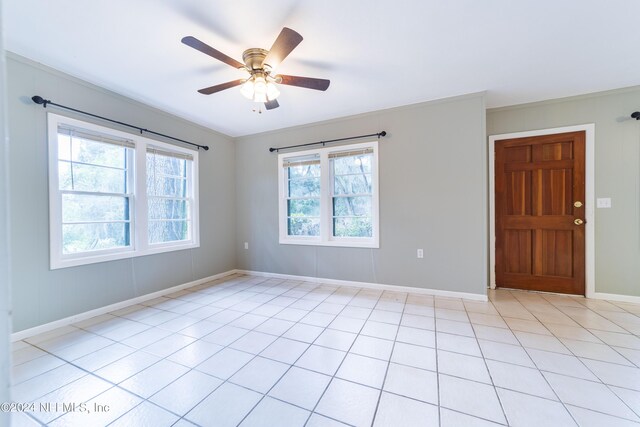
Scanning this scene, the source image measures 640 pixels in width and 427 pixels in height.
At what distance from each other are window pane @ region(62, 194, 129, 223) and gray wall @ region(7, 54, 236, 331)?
199 millimetres

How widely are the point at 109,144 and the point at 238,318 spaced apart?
249cm

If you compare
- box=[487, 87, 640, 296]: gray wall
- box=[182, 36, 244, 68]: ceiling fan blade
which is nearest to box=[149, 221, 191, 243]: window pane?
box=[182, 36, 244, 68]: ceiling fan blade

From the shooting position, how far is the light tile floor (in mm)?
1477

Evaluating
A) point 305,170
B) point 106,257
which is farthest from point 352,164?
point 106,257

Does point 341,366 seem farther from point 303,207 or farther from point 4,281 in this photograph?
point 303,207

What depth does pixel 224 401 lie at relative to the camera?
1.58 meters

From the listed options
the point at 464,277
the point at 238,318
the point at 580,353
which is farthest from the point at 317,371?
the point at 464,277

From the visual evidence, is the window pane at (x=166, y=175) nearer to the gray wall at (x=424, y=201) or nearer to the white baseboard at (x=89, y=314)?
the white baseboard at (x=89, y=314)

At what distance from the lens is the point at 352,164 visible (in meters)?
3.89

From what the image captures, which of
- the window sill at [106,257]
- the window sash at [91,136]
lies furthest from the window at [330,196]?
the window sash at [91,136]

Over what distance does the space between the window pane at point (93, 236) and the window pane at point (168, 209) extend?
0.38 metres

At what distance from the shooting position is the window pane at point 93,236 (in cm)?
266

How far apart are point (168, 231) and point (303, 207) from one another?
2.02 meters

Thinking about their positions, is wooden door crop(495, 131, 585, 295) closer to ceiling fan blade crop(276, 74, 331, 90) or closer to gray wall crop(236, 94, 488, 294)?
gray wall crop(236, 94, 488, 294)
